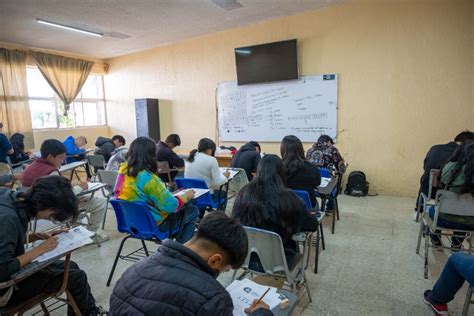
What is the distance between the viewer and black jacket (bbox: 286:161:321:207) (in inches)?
109

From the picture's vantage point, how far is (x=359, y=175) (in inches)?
193

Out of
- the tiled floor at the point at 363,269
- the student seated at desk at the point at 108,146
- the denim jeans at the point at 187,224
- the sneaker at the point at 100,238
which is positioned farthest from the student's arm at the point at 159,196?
the student seated at desk at the point at 108,146

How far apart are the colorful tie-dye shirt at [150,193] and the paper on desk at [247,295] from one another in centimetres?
106

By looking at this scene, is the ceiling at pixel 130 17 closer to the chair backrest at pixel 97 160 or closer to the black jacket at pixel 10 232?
the chair backrest at pixel 97 160

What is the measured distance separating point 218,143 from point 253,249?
15.8ft

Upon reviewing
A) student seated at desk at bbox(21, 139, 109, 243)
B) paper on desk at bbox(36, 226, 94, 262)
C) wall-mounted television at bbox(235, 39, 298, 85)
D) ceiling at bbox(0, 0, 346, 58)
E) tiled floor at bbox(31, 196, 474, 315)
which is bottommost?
tiled floor at bbox(31, 196, 474, 315)

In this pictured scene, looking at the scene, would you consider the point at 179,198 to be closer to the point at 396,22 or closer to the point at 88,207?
the point at 88,207

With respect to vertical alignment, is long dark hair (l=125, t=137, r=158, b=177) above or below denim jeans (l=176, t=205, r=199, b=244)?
above

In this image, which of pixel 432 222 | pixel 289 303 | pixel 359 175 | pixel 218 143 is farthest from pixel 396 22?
pixel 289 303

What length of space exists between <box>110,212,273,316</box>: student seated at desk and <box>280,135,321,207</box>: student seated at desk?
6.00ft

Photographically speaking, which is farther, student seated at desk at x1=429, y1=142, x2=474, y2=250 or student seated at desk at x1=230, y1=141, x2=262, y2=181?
student seated at desk at x1=230, y1=141, x2=262, y2=181

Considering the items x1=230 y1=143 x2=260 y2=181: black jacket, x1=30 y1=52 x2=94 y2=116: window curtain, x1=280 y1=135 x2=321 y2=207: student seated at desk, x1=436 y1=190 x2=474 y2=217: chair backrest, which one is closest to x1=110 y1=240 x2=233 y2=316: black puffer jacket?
x1=280 y1=135 x2=321 y2=207: student seated at desk

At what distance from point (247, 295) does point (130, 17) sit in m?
5.02

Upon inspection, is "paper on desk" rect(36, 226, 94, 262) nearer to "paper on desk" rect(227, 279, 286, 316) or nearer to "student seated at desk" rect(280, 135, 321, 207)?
"paper on desk" rect(227, 279, 286, 316)
